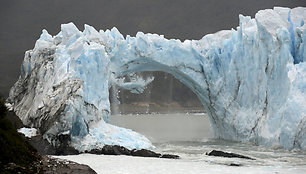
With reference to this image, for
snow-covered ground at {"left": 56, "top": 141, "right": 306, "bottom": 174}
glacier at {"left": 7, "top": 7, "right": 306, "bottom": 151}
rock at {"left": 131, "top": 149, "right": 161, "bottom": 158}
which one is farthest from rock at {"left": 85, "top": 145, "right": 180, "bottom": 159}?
snow-covered ground at {"left": 56, "top": 141, "right": 306, "bottom": 174}

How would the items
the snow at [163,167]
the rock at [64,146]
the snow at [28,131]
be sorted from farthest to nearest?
the snow at [28,131] < the rock at [64,146] < the snow at [163,167]

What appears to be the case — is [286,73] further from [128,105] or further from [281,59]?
[128,105]

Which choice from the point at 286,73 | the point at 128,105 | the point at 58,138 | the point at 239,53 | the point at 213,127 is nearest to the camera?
the point at 58,138

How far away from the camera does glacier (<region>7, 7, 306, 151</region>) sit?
19.4 m

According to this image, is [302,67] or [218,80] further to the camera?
[218,80]

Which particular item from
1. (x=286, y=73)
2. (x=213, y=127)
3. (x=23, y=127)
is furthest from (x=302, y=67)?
(x=23, y=127)

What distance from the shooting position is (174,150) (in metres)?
21.8

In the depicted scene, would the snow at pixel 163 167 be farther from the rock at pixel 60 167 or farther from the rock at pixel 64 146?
the rock at pixel 64 146

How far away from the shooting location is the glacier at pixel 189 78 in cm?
1939

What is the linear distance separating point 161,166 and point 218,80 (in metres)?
13.2

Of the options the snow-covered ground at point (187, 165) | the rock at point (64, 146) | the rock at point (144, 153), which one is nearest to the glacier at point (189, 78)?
the rock at point (64, 146)

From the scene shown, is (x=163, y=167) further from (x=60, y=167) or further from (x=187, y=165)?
(x=60, y=167)

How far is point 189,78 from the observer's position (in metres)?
27.5

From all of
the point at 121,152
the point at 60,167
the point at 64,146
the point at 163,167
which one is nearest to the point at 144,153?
the point at 121,152
